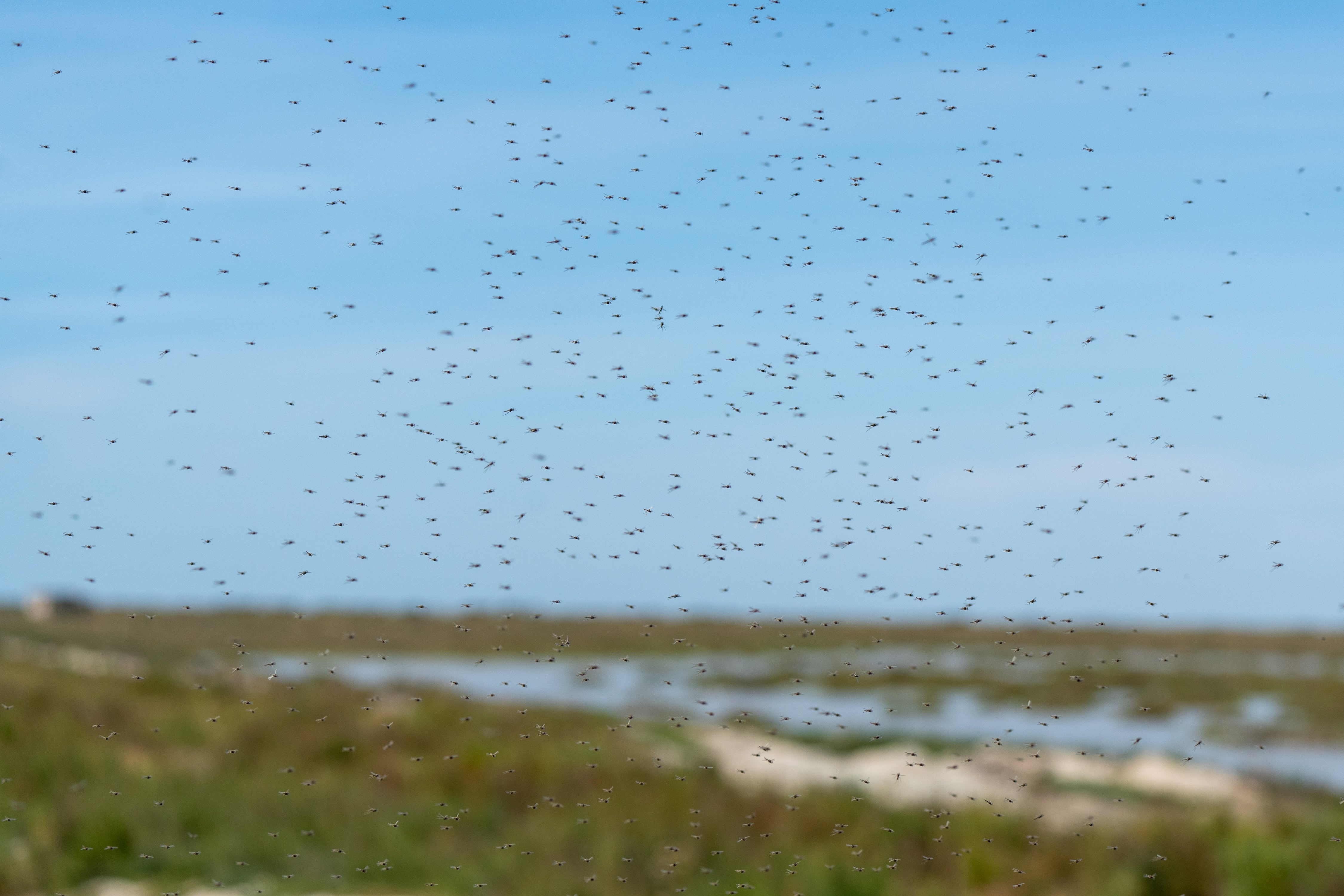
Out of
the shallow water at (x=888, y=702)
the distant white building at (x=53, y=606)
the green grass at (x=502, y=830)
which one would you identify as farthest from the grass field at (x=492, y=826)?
the distant white building at (x=53, y=606)

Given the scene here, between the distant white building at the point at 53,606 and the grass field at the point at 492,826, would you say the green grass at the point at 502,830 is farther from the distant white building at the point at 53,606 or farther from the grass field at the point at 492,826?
the distant white building at the point at 53,606

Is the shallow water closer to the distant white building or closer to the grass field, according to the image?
the grass field

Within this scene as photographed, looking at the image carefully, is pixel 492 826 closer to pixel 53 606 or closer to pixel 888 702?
pixel 888 702

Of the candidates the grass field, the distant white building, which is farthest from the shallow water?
the distant white building

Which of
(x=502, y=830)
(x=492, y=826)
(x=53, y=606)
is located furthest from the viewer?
(x=53, y=606)

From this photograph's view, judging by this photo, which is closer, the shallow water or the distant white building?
the shallow water

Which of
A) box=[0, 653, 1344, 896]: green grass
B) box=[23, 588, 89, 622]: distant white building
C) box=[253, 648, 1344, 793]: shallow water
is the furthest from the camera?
box=[23, 588, 89, 622]: distant white building

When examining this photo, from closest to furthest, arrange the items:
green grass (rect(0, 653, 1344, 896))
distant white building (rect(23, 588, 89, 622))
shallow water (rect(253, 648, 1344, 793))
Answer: green grass (rect(0, 653, 1344, 896)), shallow water (rect(253, 648, 1344, 793)), distant white building (rect(23, 588, 89, 622))

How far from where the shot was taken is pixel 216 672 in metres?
33.1

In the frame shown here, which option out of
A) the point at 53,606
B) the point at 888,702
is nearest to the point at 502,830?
the point at 888,702

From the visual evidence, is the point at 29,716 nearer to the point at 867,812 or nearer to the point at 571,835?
the point at 571,835

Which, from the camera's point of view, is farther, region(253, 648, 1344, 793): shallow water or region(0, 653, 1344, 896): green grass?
region(253, 648, 1344, 793): shallow water

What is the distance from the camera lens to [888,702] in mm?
42938

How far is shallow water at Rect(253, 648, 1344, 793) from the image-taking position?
31891mm
